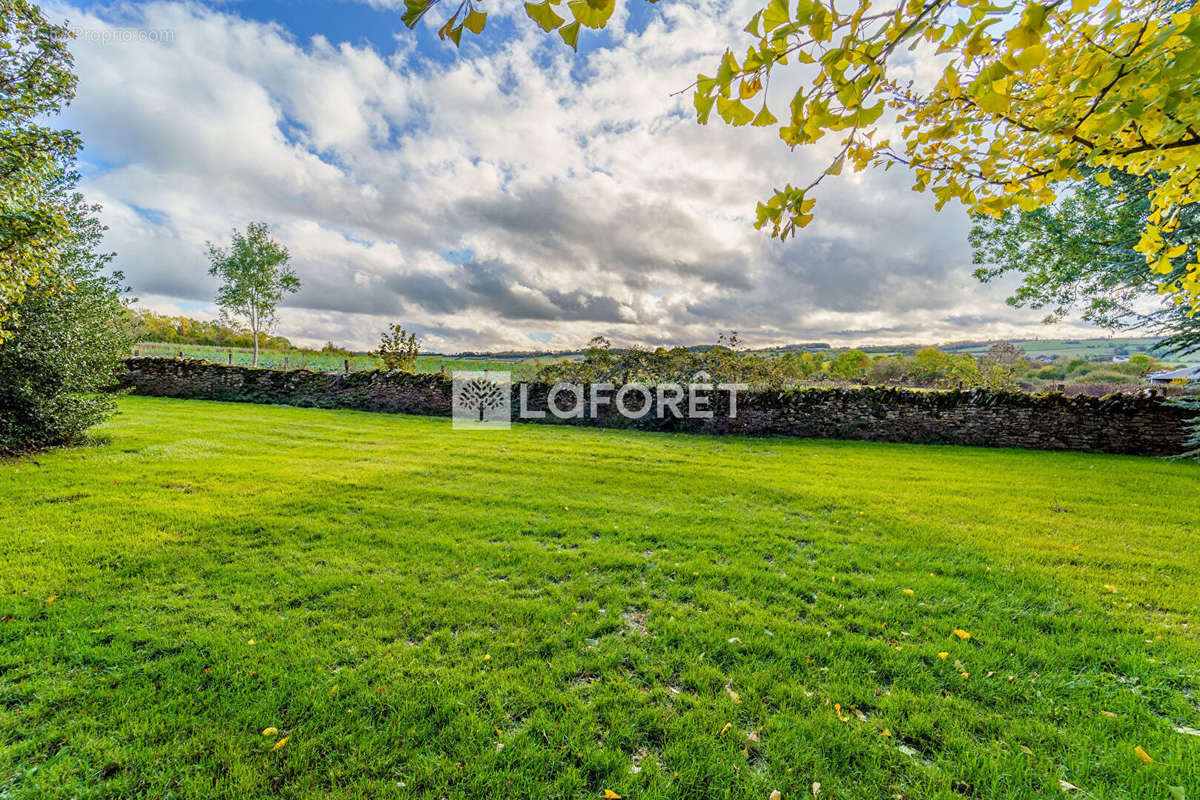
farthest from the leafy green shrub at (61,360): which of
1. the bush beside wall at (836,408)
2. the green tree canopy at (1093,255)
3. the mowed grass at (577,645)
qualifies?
the green tree canopy at (1093,255)

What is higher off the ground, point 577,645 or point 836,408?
point 836,408

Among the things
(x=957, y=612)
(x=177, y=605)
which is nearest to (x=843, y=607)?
(x=957, y=612)

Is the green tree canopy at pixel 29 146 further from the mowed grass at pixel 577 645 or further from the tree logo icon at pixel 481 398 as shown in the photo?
the tree logo icon at pixel 481 398

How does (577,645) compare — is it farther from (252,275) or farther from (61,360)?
(252,275)

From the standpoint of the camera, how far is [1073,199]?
1123 cm

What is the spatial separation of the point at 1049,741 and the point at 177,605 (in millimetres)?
5537

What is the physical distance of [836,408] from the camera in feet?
43.5

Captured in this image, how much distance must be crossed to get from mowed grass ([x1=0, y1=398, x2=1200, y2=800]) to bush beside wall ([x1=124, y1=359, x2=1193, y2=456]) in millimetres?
6840

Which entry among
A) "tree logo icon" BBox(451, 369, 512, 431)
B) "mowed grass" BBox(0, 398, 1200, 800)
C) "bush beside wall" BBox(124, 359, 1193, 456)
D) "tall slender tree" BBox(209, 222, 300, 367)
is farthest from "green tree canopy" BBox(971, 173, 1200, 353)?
"tall slender tree" BBox(209, 222, 300, 367)

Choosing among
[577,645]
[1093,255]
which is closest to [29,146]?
[577,645]

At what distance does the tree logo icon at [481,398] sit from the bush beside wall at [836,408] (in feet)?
1.36

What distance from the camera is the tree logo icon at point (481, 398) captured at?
Answer: 1573 cm

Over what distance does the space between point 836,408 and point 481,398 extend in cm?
1201

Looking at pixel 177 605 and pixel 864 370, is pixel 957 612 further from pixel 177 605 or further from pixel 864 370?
pixel 864 370
